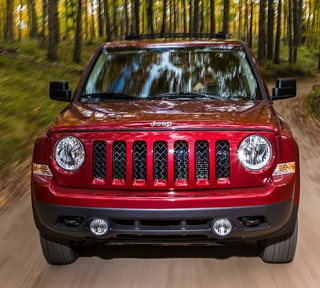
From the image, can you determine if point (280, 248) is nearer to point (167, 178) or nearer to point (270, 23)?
point (167, 178)

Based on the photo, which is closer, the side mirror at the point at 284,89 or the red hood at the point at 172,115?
the red hood at the point at 172,115

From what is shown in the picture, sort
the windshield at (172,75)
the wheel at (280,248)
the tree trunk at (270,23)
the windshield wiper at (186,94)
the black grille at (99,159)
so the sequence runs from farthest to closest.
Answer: the tree trunk at (270,23) < the windshield at (172,75) < the windshield wiper at (186,94) < the wheel at (280,248) < the black grille at (99,159)

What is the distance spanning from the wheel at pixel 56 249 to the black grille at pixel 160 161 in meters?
0.97

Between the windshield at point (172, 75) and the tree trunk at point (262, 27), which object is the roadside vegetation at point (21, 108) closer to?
the windshield at point (172, 75)

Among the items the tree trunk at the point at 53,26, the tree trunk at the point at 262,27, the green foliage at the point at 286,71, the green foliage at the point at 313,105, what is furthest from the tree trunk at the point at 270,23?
the green foliage at the point at 313,105

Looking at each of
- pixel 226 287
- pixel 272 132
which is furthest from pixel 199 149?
pixel 226 287

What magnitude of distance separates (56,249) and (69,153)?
2.70 ft

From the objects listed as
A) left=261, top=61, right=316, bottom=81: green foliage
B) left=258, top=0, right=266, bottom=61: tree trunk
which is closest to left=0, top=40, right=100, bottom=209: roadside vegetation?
left=261, top=61, right=316, bottom=81: green foliage

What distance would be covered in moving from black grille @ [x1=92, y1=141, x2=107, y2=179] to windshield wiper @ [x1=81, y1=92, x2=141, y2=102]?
1161 millimetres

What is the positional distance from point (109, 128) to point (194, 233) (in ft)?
2.87

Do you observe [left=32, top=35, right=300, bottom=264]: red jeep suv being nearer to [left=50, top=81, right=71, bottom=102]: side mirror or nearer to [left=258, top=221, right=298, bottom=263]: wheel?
[left=258, top=221, right=298, bottom=263]: wheel

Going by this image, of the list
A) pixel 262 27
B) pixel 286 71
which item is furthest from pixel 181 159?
pixel 262 27

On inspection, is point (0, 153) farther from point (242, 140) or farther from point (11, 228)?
point (242, 140)

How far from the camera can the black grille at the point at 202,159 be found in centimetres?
351
